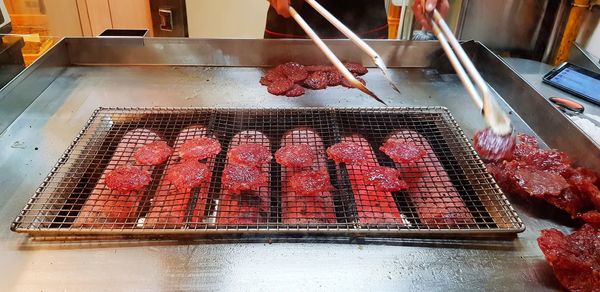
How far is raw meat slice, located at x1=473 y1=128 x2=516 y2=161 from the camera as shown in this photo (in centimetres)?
203

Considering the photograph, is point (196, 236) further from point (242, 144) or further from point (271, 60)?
point (271, 60)

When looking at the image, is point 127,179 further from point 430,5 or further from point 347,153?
point 430,5

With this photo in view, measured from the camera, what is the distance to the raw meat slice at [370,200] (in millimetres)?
1916

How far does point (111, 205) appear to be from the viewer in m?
1.97

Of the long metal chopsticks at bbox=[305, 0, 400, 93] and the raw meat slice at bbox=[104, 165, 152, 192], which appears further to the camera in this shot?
the long metal chopsticks at bbox=[305, 0, 400, 93]

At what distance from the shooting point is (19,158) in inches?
89.4

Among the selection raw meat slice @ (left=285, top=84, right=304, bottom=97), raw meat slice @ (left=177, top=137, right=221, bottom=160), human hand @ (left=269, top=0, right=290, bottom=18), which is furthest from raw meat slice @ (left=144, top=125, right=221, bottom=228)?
human hand @ (left=269, top=0, right=290, bottom=18)

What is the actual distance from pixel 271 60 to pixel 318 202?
1.71 m

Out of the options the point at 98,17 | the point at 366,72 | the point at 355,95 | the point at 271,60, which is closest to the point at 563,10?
the point at 366,72

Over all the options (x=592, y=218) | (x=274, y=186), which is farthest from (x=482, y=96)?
(x=274, y=186)

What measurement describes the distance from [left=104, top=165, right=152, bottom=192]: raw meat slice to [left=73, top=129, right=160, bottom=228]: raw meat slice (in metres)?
0.02

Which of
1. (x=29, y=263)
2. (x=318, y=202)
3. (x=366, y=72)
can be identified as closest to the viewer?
(x=29, y=263)

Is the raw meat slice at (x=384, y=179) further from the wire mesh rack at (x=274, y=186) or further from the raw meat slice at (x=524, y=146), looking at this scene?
the raw meat slice at (x=524, y=146)

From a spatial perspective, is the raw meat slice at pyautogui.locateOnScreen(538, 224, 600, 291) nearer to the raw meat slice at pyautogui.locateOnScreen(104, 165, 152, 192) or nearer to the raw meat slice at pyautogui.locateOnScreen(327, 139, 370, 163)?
the raw meat slice at pyautogui.locateOnScreen(327, 139, 370, 163)
